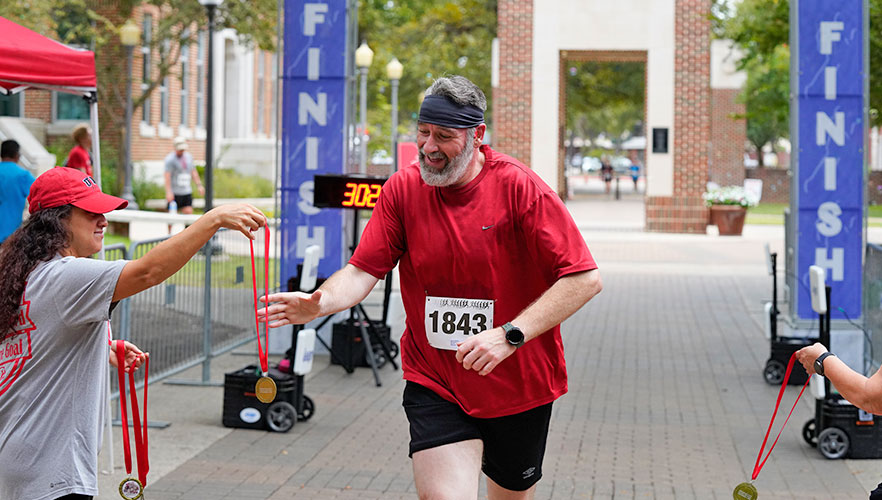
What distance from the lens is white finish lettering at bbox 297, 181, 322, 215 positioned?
11.9 meters

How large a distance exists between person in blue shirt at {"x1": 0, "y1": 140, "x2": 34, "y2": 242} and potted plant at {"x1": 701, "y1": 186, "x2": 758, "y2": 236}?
2134cm

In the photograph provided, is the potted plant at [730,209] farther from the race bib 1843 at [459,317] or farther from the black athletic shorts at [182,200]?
the race bib 1843 at [459,317]

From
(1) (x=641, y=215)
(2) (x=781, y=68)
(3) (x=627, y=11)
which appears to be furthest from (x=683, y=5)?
(1) (x=641, y=215)

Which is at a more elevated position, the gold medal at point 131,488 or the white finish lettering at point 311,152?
the white finish lettering at point 311,152

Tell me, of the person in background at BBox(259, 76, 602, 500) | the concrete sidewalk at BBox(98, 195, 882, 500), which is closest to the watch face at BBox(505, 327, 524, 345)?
the person in background at BBox(259, 76, 602, 500)

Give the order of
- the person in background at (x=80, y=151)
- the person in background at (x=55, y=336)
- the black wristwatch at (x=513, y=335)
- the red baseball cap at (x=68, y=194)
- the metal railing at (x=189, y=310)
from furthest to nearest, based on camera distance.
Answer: the person in background at (x=80, y=151), the metal railing at (x=189, y=310), the black wristwatch at (x=513, y=335), the red baseball cap at (x=68, y=194), the person in background at (x=55, y=336)

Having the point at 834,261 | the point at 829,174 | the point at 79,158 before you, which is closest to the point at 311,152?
the point at 79,158

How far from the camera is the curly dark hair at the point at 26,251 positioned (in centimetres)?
380

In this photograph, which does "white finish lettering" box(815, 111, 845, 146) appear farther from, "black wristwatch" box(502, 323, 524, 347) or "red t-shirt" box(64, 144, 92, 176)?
"red t-shirt" box(64, 144, 92, 176)

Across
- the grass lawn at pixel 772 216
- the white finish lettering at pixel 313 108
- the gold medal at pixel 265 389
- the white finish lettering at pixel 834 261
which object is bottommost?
the grass lawn at pixel 772 216

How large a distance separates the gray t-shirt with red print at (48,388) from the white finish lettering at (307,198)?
8072 mm

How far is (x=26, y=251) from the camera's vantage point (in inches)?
151

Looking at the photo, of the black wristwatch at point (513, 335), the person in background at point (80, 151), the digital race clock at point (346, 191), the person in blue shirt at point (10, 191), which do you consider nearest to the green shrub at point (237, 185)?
the person in background at point (80, 151)

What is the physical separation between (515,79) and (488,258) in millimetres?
27026
